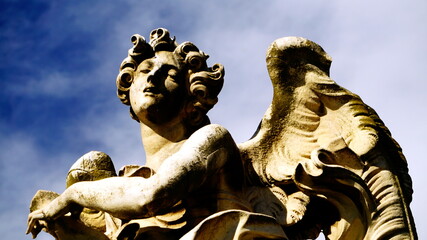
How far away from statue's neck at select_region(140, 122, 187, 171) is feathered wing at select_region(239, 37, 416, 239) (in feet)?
1.63

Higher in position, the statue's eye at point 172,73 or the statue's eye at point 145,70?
the statue's eye at point 145,70

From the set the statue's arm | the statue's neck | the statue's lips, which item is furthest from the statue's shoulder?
the statue's lips

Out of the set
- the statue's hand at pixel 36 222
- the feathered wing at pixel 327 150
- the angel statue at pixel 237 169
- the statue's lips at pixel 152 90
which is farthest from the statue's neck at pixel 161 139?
the statue's hand at pixel 36 222

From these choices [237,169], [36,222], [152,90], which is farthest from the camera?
[152,90]

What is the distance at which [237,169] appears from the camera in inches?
377

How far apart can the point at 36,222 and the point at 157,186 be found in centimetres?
107

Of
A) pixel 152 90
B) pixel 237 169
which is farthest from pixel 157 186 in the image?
pixel 152 90

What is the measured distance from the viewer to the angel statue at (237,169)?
9109 millimetres

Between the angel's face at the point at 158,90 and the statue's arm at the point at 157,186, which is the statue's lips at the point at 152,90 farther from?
the statue's arm at the point at 157,186

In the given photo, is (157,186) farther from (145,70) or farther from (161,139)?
(145,70)

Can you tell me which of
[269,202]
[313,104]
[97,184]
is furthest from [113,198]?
[313,104]

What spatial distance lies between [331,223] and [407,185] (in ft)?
2.10

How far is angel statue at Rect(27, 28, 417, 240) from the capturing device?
9109 millimetres

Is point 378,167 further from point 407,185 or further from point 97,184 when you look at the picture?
point 97,184
